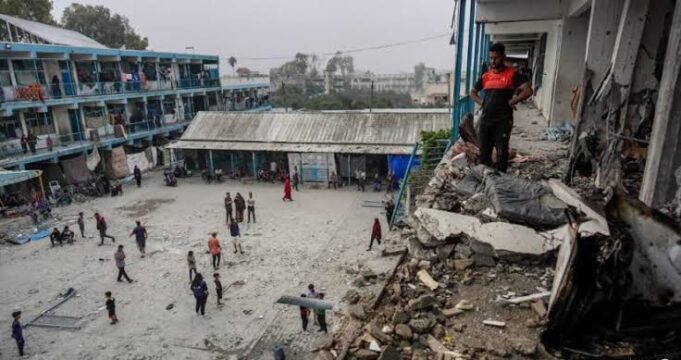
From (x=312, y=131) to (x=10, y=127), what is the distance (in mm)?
13175

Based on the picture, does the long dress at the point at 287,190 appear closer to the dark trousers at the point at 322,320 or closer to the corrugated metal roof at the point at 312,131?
the corrugated metal roof at the point at 312,131

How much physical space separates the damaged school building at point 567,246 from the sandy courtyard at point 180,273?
0.88 metres

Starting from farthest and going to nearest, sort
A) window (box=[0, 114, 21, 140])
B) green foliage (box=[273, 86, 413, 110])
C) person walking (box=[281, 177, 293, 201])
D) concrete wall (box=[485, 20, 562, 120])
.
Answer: green foliage (box=[273, 86, 413, 110])
window (box=[0, 114, 21, 140])
person walking (box=[281, 177, 293, 201])
concrete wall (box=[485, 20, 562, 120])

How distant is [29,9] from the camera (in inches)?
1054

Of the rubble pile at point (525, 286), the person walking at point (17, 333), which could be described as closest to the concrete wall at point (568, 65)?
the rubble pile at point (525, 286)

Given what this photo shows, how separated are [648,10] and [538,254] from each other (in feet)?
10.9

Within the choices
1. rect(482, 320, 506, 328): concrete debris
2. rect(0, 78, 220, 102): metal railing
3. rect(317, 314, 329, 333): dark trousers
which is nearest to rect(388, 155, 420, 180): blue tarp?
rect(317, 314, 329, 333): dark trousers

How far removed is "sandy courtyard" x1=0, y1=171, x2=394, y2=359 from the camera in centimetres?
814

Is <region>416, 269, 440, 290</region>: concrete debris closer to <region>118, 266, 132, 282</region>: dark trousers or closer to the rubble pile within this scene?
the rubble pile

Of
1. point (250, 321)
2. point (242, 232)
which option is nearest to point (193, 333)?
point (250, 321)

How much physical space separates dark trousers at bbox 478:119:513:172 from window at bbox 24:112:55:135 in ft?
68.0

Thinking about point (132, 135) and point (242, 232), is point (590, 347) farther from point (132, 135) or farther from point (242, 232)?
point (132, 135)

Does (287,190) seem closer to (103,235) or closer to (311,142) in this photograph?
(311,142)

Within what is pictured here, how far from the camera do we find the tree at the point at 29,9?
2517 cm
